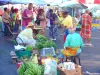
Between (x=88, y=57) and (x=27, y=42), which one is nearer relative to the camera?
(x=27, y=42)

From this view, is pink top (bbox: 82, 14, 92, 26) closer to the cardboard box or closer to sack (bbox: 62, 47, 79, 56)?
sack (bbox: 62, 47, 79, 56)

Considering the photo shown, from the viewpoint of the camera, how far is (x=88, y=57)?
13.1m

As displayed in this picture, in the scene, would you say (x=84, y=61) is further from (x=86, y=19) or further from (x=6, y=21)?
(x=6, y=21)

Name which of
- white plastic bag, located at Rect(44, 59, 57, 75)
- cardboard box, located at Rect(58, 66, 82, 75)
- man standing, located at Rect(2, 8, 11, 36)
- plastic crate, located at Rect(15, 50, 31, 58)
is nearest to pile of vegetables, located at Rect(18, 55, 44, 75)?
white plastic bag, located at Rect(44, 59, 57, 75)

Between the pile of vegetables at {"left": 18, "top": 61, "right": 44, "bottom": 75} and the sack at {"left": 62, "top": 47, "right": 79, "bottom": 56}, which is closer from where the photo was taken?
the pile of vegetables at {"left": 18, "top": 61, "right": 44, "bottom": 75}

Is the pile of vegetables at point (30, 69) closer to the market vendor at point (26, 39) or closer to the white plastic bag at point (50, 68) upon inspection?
the white plastic bag at point (50, 68)

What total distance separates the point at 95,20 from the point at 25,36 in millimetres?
19137

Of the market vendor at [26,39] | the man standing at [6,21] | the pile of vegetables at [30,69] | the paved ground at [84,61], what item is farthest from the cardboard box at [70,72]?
the man standing at [6,21]

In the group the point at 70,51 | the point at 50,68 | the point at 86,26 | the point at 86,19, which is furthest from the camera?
the point at 86,26

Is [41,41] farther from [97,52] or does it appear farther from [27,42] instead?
[97,52]

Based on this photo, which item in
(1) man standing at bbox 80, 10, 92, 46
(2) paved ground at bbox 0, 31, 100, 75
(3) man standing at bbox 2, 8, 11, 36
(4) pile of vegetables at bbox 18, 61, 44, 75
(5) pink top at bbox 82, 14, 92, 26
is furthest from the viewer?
(3) man standing at bbox 2, 8, 11, 36

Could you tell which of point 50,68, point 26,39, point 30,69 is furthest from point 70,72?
point 26,39

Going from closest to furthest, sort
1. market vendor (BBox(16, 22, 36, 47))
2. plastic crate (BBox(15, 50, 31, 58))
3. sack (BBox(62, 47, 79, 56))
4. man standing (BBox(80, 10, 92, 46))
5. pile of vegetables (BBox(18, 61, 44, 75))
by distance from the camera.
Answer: pile of vegetables (BBox(18, 61, 44, 75)) < sack (BBox(62, 47, 79, 56)) < plastic crate (BBox(15, 50, 31, 58)) < market vendor (BBox(16, 22, 36, 47)) < man standing (BBox(80, 10, 92, 46))

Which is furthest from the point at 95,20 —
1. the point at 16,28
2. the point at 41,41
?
the point at 41,41
